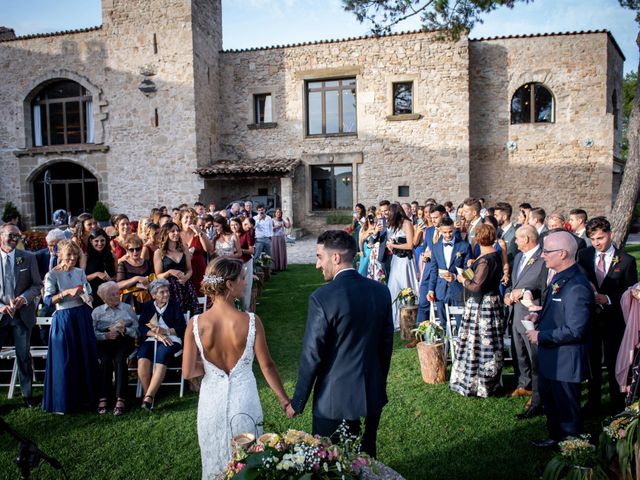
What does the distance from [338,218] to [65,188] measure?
444 inches

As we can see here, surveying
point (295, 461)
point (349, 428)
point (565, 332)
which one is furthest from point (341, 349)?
point (565, 332)

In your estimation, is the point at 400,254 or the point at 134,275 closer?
the point at 134,275

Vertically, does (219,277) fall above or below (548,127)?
below

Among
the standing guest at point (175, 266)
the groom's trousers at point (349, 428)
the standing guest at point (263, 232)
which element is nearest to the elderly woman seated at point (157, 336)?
the standing guest at point (175, 266)

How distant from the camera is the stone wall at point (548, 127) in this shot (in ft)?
54.8

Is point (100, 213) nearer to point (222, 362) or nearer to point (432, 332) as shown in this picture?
point (432, 332)

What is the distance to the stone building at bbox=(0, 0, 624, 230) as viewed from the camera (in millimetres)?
17047

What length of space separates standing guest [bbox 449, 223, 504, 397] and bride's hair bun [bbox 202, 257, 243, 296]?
8.92 ft

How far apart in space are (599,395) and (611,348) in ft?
1.51

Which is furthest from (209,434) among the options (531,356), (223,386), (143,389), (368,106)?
(368,106)

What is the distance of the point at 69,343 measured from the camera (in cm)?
470

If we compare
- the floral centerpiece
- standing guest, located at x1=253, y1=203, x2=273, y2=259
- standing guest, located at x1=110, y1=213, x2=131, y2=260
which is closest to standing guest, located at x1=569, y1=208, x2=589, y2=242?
the floral centerpiece

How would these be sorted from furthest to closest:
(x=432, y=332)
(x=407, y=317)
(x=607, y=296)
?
(x=407, y=317) → (x=432, y=332) → (x=607, y=296)

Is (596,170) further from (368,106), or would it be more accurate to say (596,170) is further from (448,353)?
(448,353)
